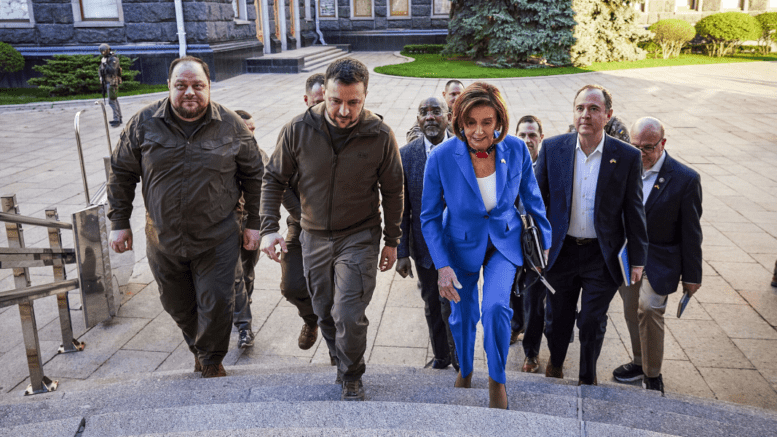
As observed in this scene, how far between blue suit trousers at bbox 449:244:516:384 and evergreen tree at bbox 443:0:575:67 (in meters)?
22.4

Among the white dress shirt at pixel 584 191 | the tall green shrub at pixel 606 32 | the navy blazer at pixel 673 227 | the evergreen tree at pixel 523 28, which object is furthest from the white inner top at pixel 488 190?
the tall green shrub at pixel 606 32

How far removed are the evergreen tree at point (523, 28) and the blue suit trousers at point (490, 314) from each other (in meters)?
22.4

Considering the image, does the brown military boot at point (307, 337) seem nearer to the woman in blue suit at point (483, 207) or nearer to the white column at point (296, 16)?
the woman in blue suit at point (483, 207)

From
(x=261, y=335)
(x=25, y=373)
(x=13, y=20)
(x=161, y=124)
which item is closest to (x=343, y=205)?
(x=161, y=124)

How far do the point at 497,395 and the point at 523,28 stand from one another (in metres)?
23.4

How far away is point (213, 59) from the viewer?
65.5 feet

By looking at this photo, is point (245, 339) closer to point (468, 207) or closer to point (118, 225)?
point (118, 225)

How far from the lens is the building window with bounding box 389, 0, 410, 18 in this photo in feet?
108

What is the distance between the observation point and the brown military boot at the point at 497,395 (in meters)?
3.15

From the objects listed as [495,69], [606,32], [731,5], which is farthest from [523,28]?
[731,5]

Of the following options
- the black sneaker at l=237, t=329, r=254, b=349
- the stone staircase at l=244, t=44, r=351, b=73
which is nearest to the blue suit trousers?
the black sneaker at l=237, t=329, r=254, b=349

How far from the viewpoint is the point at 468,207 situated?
331cm

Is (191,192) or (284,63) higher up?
(284,63)

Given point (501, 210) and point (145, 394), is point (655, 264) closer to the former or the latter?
point (501, 210)
